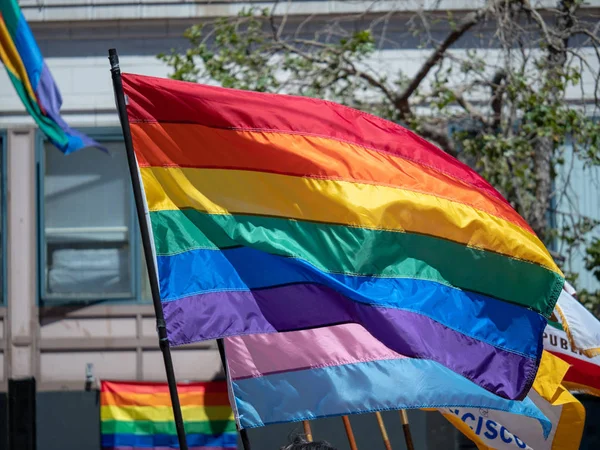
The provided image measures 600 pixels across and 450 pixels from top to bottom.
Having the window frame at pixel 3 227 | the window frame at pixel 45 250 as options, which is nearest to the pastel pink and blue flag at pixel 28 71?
the window frame at pixel 45 250

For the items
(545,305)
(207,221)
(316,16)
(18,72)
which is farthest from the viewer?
(316,16)

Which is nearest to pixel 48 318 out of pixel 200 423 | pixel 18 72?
pixel 200 423

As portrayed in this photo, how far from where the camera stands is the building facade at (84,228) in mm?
11039

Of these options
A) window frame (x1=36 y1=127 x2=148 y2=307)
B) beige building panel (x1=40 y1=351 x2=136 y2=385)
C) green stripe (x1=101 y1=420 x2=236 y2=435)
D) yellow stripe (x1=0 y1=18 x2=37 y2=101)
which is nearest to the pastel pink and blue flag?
yellow stripe (x1=0 y1=18 x2=37 y2=101)

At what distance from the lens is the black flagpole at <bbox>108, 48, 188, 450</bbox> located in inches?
154

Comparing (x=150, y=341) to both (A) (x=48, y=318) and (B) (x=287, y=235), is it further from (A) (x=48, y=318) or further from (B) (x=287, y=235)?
(B) (x=287, y=235)

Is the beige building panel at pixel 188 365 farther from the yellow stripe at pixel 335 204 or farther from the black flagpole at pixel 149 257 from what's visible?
the black flagpole at pixel 149 257

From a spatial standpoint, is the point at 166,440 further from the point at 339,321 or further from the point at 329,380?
the point at 339,321

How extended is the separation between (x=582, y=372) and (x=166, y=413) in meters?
5.33

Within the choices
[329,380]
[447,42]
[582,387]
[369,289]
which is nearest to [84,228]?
[447,42]

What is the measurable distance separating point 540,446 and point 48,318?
260 inches

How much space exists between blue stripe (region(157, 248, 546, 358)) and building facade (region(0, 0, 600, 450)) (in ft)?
22.1

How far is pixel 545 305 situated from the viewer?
4.68 m

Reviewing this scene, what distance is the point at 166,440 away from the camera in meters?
10.5
